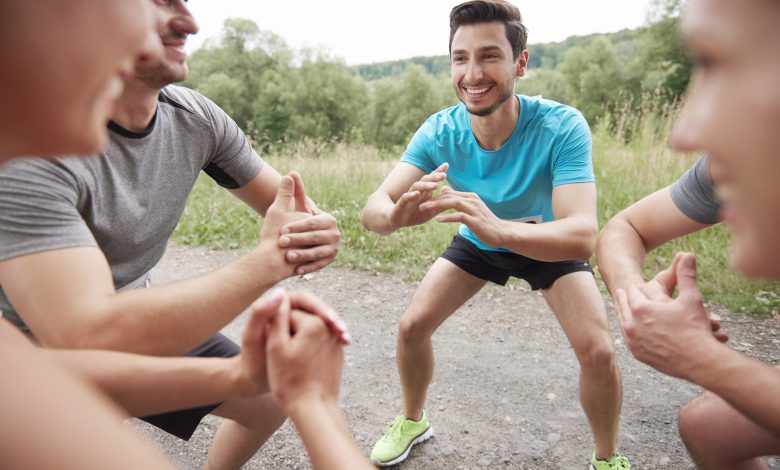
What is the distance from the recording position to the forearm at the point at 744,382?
1536mm

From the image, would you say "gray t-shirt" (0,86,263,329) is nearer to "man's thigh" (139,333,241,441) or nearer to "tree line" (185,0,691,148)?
"man's thigh" (139,333,241,441)

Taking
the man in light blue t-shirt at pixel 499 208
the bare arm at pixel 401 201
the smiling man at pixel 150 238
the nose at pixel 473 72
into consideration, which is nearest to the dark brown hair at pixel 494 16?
the man in light blue t-shirt at pixel 499 208

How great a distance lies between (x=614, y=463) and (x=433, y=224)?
11.3 ft

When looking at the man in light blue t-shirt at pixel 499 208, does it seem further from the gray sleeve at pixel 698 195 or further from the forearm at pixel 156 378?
the forearm at pixel 156 378

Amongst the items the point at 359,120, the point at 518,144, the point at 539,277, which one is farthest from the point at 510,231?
the point at 359,120

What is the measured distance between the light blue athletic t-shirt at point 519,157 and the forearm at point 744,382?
141 centimetres

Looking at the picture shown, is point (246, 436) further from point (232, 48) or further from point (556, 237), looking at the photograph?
point (232, 48)

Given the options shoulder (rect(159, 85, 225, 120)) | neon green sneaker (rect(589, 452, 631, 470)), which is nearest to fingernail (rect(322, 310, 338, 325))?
shoulder (rect(159, 85, 225, 120))

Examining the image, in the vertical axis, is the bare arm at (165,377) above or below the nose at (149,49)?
below

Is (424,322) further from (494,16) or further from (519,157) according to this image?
(494,16)

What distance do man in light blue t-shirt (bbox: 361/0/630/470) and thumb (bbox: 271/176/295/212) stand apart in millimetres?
686

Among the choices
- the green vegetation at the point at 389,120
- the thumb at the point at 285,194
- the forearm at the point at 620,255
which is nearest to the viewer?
the thumb at the point at 285,194

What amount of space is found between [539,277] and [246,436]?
178 centimetres

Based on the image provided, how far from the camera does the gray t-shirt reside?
1.73 meters
